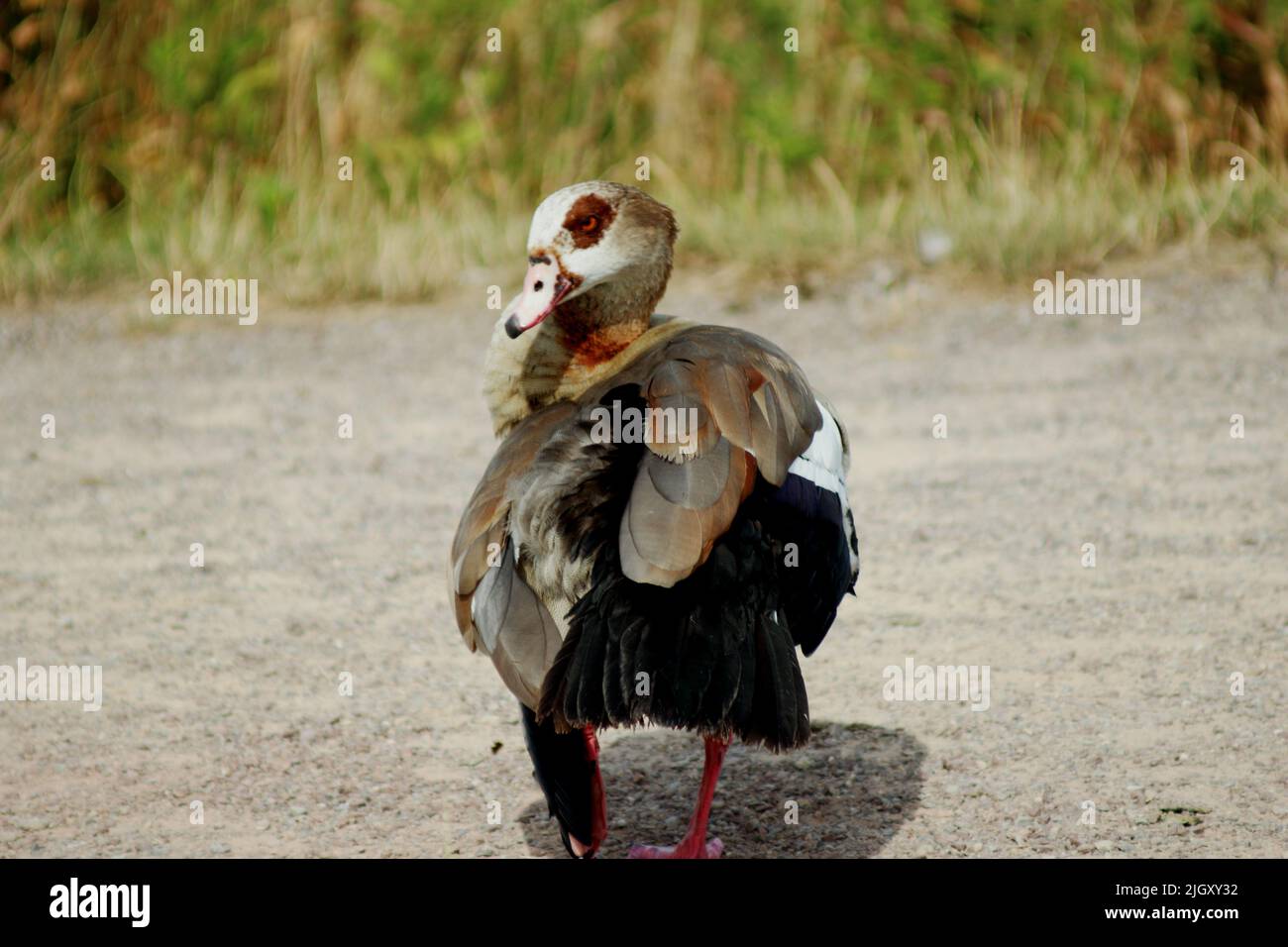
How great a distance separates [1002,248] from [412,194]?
3.34 m

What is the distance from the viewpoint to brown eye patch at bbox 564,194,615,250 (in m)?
3.45

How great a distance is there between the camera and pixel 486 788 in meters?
3.46

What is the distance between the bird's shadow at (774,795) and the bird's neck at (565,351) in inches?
33.8

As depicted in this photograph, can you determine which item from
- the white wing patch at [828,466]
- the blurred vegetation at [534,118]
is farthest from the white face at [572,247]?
the blurred vegetation at [534,118]

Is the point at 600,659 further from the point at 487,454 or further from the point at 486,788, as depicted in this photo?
the point at 487,454

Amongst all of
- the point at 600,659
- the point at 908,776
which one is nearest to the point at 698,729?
the point at 600,659

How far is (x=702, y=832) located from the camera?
3.12 metres
